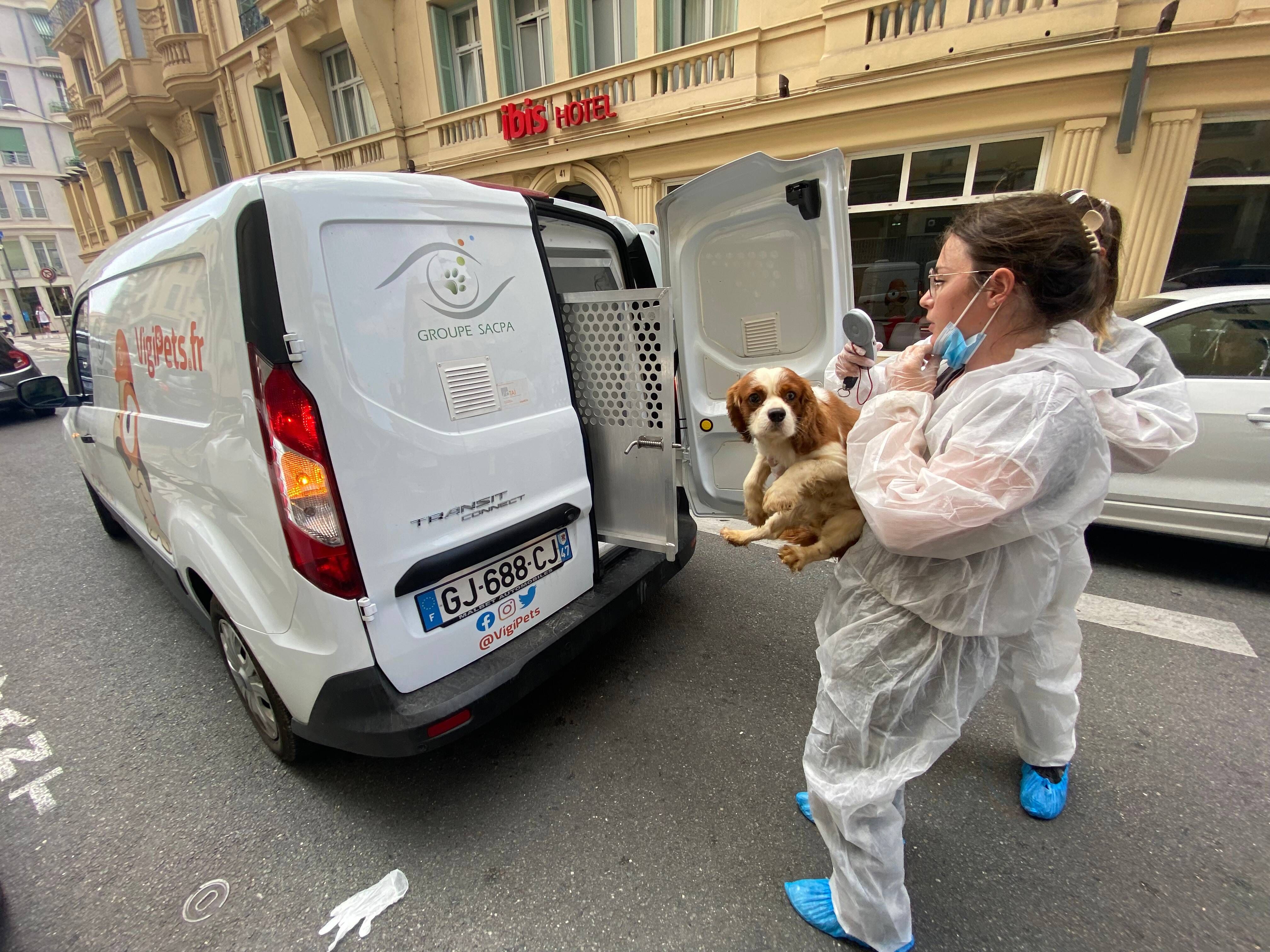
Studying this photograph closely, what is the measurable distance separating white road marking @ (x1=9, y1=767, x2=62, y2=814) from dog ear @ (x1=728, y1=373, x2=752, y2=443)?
10.1 ft

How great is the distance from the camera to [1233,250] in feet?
19.2

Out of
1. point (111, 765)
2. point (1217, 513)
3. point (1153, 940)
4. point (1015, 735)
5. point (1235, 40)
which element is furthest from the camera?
point (1235, 40)

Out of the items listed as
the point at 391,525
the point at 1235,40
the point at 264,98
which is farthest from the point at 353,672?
the point at 264,98

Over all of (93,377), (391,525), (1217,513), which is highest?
(93,377)

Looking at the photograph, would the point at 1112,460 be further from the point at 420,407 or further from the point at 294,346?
the point at 294,346

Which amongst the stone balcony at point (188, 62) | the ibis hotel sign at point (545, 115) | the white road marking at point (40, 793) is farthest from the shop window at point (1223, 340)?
the stone balcony at point (188, 62)

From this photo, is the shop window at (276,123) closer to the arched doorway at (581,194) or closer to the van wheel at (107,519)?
the arched doorway at (581,194)

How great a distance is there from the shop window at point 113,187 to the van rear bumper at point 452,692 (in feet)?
101

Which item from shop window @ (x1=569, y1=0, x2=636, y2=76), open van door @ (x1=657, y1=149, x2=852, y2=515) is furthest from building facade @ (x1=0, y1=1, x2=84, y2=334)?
open van door @ (x1=657, y1=149, x2=852, y2=515)

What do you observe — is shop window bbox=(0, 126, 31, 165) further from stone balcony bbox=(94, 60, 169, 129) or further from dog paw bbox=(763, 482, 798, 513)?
dog paw bbox=(763, 482, 798, 513)

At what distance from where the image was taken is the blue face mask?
1289 millimetres

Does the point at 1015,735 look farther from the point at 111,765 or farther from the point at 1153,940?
the point at 111,765

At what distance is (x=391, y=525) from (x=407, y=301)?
0.73 metres

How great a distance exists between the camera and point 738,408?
79.8 inches
